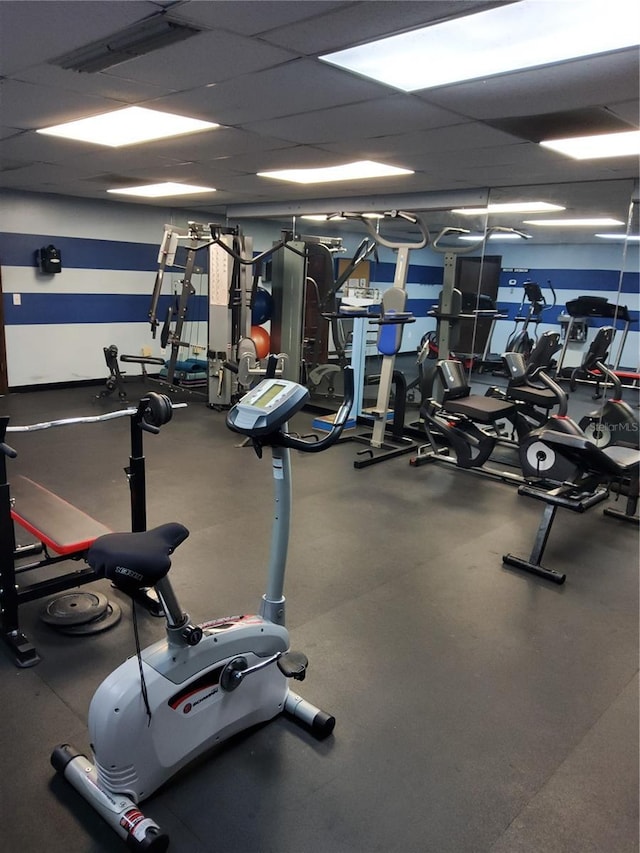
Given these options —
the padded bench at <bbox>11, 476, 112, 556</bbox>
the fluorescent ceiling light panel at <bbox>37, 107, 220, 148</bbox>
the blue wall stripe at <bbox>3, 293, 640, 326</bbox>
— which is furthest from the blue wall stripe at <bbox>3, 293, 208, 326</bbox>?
the padded bench at <bbox>11, 476, 112, 556</bbox>

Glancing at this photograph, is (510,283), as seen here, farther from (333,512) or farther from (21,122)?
(21,122)

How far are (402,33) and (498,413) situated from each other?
10.9 feet

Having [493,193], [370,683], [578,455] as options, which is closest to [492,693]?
[370,683]

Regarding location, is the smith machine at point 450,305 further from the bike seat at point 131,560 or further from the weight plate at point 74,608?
the bike seat at point 131,560

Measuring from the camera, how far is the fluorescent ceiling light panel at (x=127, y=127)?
3238mm

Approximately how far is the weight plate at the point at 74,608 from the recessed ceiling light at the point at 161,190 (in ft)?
14.3

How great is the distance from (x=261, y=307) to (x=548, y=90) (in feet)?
16.6

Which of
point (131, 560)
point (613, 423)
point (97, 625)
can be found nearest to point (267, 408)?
point (131, 560)

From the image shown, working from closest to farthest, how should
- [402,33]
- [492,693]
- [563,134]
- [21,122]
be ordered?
[402,33] → [492,693] → [563,134] → [21,122]

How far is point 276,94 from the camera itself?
8.61 feet

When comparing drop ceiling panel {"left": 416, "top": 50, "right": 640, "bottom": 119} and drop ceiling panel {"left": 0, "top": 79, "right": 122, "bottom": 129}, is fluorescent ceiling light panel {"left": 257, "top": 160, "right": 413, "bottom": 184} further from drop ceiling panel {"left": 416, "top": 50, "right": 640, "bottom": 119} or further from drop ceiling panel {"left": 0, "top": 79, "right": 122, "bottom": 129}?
drop ceiling panel {"left": 0, "top": 79, "right": 122, "bottom": 129}

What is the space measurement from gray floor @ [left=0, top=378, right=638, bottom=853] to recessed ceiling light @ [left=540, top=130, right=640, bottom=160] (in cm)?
241

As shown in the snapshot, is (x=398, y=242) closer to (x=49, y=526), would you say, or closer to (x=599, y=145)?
(x=599, y=145)

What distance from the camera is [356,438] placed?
597cm
